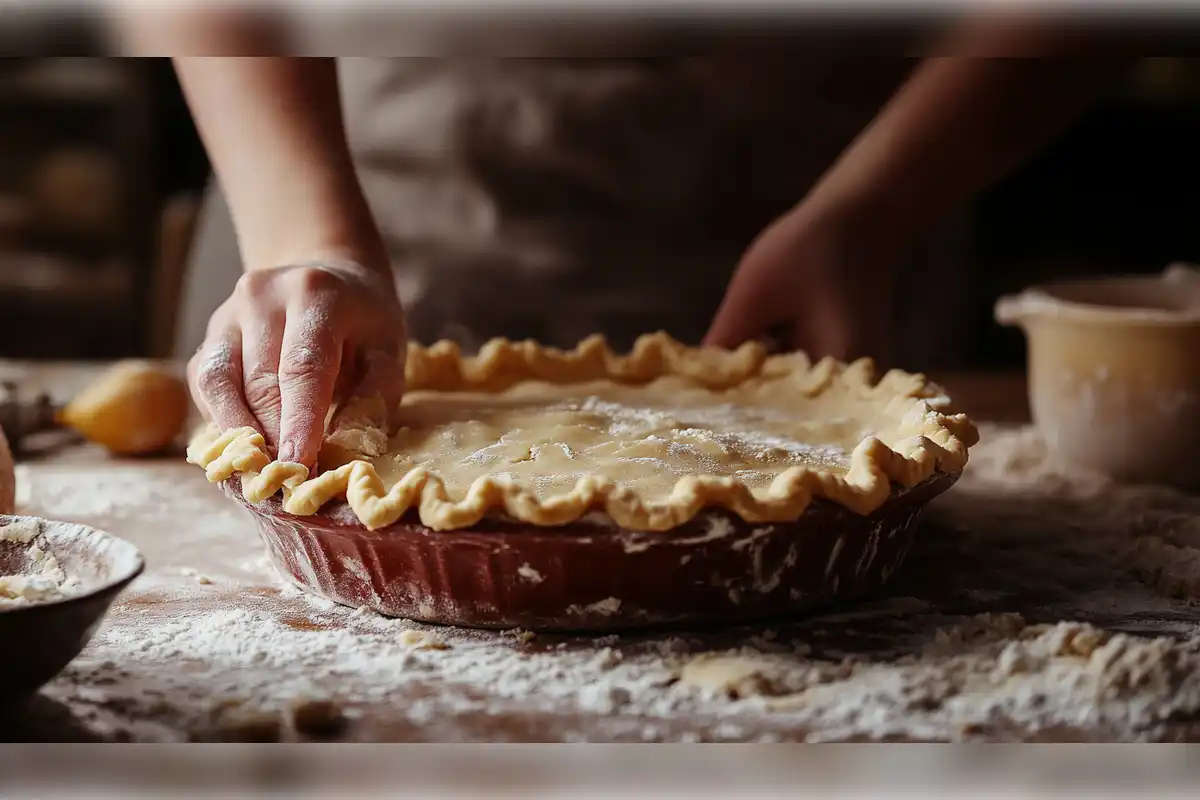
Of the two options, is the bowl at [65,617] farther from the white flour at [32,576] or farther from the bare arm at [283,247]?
the bare arm at [283,247]

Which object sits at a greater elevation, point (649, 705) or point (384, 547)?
point (384, 547)

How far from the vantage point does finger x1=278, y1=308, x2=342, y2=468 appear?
1.22 metres

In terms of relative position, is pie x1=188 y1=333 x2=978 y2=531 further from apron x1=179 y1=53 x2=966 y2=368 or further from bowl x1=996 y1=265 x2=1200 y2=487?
apron x1=179 y1=53 x2=966 y2=368

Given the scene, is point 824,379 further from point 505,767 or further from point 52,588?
point 52,588

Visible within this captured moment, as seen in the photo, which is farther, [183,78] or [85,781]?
[183,78]

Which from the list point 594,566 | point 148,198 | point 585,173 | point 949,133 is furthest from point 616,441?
point 148,198

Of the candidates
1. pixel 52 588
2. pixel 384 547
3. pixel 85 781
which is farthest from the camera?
pixel 384 547

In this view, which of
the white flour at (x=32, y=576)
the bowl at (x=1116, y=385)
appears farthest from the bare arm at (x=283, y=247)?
the bowl at (x=1116, y=385)

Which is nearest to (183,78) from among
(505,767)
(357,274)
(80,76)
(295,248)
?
(295,248)

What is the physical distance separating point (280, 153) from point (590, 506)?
0.77m

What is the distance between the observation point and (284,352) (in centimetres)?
127

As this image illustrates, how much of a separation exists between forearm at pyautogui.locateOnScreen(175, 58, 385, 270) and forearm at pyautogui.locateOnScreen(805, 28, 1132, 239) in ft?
2.44

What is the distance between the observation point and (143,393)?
188 centimetres

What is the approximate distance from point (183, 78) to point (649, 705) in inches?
43.9
